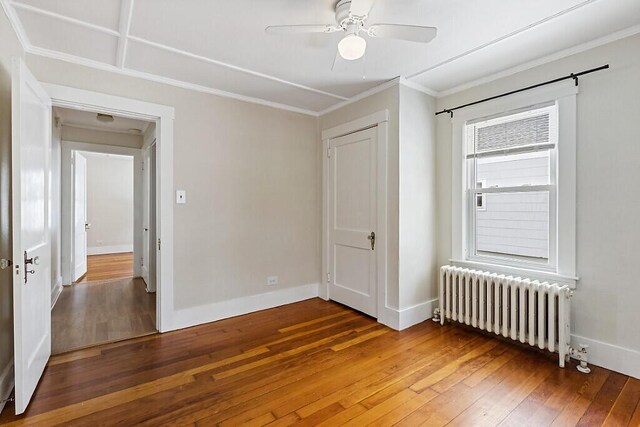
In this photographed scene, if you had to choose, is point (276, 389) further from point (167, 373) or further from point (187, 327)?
point (187, 327)

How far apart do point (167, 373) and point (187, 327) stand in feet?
2.99

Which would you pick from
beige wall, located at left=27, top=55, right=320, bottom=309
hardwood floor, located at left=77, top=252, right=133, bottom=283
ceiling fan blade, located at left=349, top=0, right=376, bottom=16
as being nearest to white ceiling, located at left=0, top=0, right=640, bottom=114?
ceiling fan blade, located at left=349, top=0, right=376, bottom=16

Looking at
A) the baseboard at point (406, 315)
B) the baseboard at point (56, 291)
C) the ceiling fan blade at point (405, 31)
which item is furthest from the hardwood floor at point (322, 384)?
the ceiling fan blade at point (405, 31)

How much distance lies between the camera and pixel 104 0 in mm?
1948

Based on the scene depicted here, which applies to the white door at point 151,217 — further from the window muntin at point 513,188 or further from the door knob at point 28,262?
the window muntin at point 513,188

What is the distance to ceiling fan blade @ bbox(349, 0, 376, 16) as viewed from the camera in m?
1.86

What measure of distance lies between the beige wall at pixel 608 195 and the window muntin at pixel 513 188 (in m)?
0.24

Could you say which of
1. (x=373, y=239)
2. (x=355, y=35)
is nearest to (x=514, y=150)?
(x=373, y=239)

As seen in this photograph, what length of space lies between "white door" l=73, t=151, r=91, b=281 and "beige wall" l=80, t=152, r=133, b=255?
2602 mm

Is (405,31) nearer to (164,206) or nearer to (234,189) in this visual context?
(234,189)

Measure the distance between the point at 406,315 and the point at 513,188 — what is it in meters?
1.62

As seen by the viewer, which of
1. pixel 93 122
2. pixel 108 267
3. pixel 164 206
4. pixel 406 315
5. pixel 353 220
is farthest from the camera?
pixel 108 267

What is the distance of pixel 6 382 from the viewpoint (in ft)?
6.56

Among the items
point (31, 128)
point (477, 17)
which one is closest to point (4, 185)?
point (31, 128)
